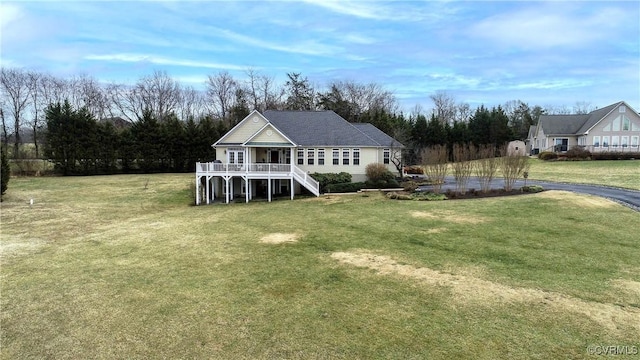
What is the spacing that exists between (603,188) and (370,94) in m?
49.5

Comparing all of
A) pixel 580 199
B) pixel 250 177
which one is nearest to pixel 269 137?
→ pixel 250 177

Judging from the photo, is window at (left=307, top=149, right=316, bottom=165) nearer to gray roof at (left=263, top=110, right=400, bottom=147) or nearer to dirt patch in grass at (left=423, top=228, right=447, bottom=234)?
gray roof at (left=263, top=110, right=400, bottom=147)

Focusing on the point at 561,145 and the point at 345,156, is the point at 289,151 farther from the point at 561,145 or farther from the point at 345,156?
the point at 561,145

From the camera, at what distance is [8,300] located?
30.8ft

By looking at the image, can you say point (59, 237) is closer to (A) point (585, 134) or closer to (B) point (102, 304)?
(B) point (102, 304)

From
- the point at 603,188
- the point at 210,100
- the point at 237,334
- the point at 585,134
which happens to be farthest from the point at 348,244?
the point at 210,100

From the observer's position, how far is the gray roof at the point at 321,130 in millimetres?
30922

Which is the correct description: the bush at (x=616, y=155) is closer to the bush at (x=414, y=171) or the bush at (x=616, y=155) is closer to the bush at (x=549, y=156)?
the bush at (x=549, y=156)

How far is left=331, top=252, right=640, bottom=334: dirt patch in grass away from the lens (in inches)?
300

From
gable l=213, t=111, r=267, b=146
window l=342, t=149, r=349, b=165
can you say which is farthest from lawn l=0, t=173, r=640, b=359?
window l=342, t=149, r=349, b=165

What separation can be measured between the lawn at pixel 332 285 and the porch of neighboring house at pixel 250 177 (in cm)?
827

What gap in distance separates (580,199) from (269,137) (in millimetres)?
20493

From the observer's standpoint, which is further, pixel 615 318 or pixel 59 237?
pixel 59 237

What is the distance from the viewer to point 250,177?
27109 millimetres
